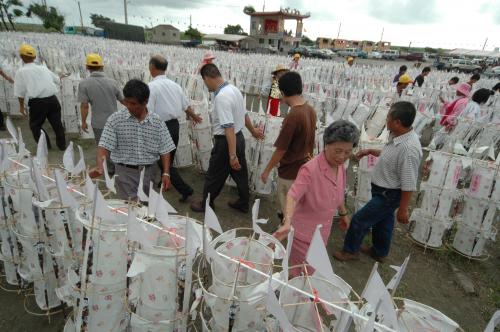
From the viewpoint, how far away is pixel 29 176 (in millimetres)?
2094

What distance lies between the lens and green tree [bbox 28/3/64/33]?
4342 cm

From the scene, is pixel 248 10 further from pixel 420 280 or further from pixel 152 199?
pixel 152 199

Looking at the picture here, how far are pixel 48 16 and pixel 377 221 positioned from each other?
57473 millimetres

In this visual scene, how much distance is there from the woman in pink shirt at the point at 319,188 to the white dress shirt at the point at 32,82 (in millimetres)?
4851

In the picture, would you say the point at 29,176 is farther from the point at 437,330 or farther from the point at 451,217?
the point at 451,217

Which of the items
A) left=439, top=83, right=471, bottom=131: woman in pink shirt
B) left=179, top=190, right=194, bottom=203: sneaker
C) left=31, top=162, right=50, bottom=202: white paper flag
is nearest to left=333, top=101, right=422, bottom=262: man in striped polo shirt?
left=179, top=190, right=194, bottom=203: sneaker

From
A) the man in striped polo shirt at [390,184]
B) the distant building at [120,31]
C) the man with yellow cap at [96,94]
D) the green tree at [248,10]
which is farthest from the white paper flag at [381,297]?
the green tree at [248,10]

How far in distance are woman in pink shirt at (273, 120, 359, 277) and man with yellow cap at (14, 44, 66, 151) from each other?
4861 millimetres

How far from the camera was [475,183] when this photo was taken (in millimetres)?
3303

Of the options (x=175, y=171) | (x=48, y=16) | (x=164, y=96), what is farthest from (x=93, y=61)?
(x=48, y=16)

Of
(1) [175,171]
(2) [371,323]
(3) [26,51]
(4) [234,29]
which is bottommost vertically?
(1) [175,171]

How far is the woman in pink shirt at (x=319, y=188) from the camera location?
1.87 m

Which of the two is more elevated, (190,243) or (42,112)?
(190,243)

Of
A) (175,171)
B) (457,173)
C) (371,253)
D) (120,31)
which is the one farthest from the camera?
(120,31)
